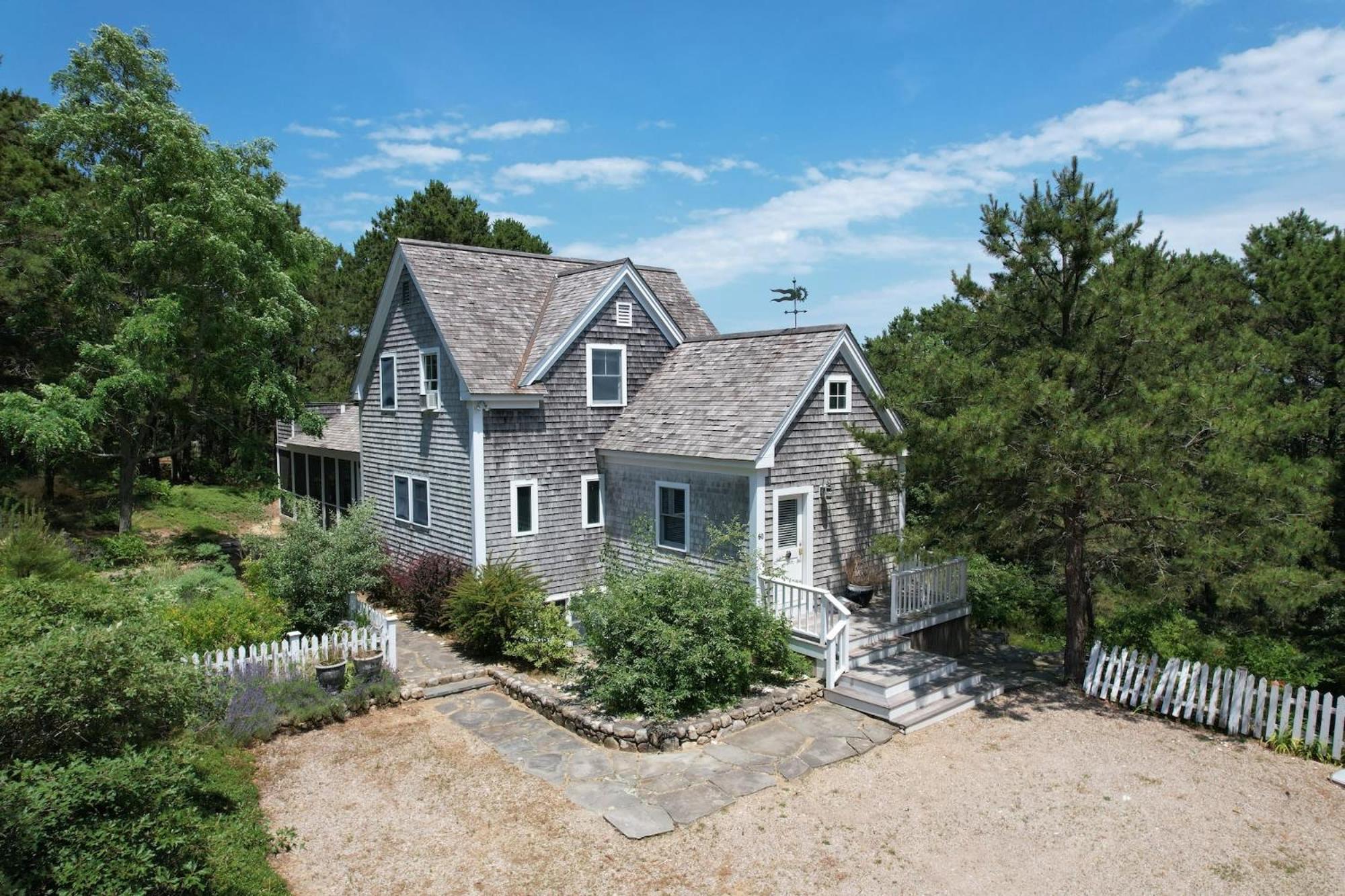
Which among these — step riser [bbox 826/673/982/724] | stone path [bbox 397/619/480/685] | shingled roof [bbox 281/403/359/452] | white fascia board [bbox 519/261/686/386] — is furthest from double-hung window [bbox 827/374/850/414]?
shingled roof [bbox 281/403/359/452]

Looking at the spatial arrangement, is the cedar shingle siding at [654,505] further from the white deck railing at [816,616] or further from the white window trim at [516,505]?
the white window trim at [516,505]

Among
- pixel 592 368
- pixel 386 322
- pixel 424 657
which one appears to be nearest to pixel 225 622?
pixel 424 657

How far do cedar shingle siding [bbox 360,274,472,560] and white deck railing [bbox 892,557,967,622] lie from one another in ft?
29.1

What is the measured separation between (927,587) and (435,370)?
11815 mm

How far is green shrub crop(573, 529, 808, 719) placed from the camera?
37.2 feet

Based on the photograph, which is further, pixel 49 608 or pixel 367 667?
pixel 367 667

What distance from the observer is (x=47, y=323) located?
75.9 ft

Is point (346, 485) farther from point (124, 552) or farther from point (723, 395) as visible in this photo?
point (723, 395)

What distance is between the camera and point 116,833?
5.84 metres

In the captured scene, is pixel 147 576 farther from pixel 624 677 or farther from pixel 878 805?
pixel 878 805

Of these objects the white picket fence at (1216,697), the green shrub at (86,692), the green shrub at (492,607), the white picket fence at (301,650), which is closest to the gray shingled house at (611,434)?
the green shrub at (492,607)

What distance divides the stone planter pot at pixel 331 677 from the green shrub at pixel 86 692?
464 centimetres

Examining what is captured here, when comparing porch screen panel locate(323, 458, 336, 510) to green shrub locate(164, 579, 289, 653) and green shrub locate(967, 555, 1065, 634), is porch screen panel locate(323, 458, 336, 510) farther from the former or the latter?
green shrub locate(967, 555, 1065, 634)

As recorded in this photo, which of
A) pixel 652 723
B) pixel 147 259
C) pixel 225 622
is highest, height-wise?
pixel 147 259
